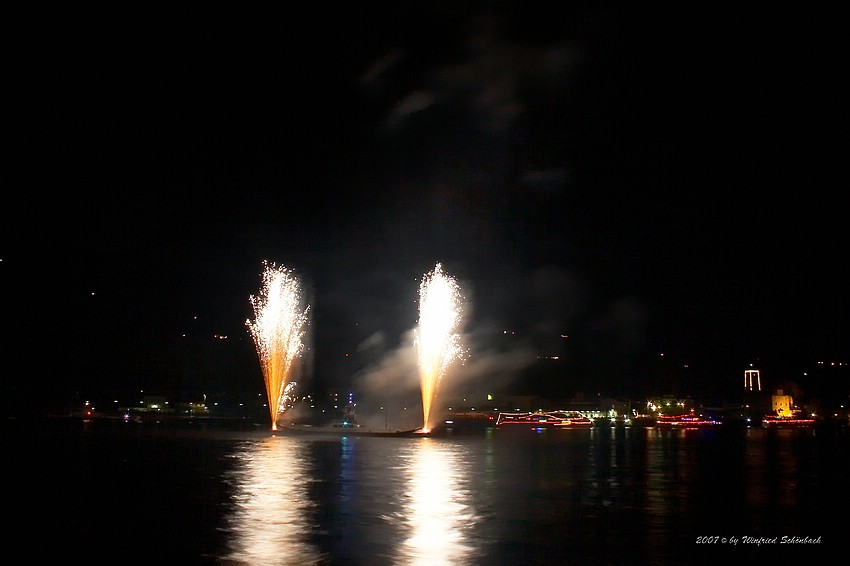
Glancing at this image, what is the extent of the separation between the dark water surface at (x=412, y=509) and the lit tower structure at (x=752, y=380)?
116 m

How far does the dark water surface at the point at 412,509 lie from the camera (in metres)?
13.4

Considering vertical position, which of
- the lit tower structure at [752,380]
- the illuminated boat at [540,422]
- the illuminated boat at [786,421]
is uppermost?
the lit tower structure at [752,380]

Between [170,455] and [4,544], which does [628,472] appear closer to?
[170,455]

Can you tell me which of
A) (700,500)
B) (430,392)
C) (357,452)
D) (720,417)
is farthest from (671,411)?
(700,500)

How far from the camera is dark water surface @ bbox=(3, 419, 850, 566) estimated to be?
44.0ft

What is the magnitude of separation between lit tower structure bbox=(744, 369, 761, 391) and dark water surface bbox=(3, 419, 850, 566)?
116m

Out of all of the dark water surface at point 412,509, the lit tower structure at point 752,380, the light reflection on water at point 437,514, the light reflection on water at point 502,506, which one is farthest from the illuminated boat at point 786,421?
the light reflection on water at point 437,514

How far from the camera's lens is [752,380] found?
142 meters

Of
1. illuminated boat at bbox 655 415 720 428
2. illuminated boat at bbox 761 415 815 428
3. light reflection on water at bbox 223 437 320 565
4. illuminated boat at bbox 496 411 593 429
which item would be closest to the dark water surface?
light reflection on water at bbox 223 437 320 565

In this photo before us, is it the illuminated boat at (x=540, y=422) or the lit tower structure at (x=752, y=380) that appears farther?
the lit tower structure at (x=752, y=380)

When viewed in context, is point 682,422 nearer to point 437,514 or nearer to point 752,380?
point 752,380

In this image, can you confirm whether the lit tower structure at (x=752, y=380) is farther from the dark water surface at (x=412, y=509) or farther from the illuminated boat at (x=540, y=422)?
the dark water surface at (x=412, y=509)

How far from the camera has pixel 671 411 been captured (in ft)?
400

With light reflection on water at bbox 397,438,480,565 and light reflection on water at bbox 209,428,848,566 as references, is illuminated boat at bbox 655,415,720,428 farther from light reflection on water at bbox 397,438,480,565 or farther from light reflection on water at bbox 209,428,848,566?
light reflection on water at bbox 397,438,480,565
